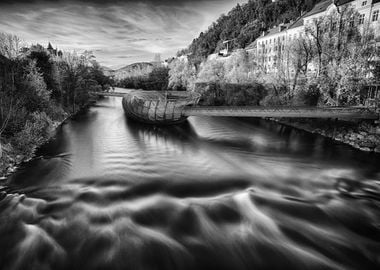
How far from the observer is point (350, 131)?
16.7 meters

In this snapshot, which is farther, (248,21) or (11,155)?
(248,21)

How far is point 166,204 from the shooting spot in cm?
870

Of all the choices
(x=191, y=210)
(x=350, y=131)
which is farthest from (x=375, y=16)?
(x=191, y=210)

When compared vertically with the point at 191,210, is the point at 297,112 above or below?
above

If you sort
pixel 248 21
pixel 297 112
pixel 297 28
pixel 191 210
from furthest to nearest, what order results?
pixel 248 21, pixel 297 28, pixel 297 112, pixel 191 210

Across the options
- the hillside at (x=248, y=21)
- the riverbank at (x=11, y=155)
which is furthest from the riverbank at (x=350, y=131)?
the hillside at (x=248, y=21)

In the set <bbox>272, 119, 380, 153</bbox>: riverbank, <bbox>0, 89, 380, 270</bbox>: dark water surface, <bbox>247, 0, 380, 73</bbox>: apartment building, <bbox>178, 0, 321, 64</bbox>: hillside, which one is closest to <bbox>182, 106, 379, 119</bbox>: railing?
<bbox>272, 119, 380, 153</bbox>: riverbank

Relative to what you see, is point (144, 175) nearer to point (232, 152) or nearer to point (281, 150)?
point (232, 152)

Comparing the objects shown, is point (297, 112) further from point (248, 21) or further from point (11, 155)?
point (248, 21)

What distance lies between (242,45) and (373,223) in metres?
76.6

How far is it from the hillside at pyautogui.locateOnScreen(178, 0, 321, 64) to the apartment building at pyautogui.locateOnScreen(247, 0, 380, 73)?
57.2 feet

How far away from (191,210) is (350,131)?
50.7ft

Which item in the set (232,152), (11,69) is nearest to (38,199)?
(11,69)

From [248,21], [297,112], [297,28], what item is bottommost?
[297,112]
